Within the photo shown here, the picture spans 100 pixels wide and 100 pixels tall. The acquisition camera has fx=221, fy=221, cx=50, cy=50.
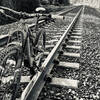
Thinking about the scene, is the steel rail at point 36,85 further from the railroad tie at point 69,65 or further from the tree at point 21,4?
the tree at point 21,4

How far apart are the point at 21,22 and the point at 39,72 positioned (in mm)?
1360

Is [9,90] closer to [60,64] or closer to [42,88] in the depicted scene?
[42,88]

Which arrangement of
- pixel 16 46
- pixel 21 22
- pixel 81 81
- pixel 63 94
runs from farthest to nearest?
pixel 81 81
pixel 63 94
pixel 21 22
pixel 16 46

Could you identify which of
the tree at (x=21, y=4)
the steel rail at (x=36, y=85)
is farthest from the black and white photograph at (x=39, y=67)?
the tree at (x=21, y=4)

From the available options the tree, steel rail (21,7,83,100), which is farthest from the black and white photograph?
the tree

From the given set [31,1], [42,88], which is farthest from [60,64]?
[31,1]

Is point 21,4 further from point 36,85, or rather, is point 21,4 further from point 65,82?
point 36,85

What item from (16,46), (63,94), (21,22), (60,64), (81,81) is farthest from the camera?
(60,64)

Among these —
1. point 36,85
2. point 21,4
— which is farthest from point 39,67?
point 21,4

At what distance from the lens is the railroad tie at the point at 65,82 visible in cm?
436

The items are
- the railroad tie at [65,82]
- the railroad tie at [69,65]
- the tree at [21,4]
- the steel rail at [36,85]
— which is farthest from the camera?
the tree at [21,4]

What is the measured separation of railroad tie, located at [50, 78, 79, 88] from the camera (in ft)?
14.3

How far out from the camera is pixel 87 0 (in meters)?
136

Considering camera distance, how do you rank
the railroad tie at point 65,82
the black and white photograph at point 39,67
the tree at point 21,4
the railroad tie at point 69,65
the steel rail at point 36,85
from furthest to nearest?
the tree at point 21,4, the railroad tie at point 69,65, the railroad tie at point 65,82, the steel rail at point 36,85, the black and white photograph at point 39,67
